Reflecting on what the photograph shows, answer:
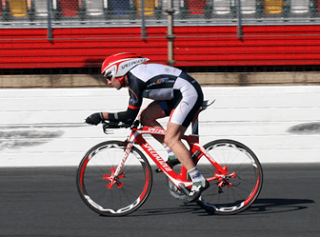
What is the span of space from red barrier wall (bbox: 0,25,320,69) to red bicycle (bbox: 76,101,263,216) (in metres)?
7.67

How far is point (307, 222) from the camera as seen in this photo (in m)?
4.87

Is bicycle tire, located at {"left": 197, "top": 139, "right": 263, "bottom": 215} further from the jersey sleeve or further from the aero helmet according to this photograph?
the aero helmet

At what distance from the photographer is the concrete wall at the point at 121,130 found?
7797 millimetres

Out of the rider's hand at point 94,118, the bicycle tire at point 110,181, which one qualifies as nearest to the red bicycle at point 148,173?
the bicycle tire at point 110,181

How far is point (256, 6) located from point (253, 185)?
33.6 ft

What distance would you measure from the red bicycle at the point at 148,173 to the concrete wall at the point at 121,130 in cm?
267

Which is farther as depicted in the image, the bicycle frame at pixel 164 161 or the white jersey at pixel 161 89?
the bicycle frame at pixel 164 161

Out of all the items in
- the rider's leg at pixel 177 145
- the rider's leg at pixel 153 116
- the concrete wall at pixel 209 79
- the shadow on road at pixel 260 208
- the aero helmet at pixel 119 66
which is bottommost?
the shadow on road at pixel 260 208

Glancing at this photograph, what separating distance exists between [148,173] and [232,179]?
0.76 metres

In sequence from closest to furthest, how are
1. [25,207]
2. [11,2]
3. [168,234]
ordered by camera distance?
1. [168,234]
2. [25,207]
3. [11,2]

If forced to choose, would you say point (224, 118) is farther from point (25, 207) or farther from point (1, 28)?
point (1, 28)

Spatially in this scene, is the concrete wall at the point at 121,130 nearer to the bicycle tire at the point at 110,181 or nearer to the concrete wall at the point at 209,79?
the concrete wall at the point at 209,79

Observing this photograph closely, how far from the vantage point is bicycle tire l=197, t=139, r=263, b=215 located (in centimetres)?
512

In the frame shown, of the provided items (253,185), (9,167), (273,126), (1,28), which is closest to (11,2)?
(1,28)
